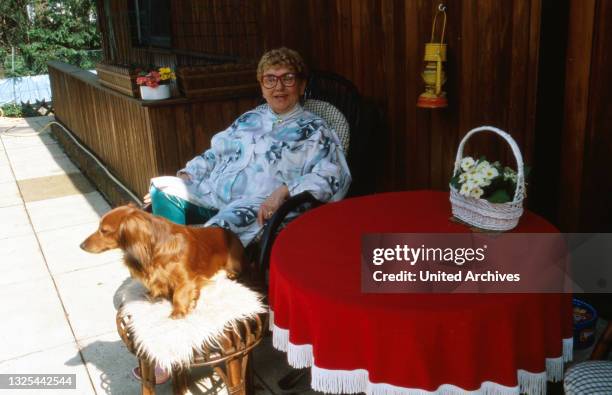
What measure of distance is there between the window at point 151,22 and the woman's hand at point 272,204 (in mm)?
3845

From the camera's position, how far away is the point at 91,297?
315 cm

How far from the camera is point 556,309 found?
156cm

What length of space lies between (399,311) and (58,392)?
1650 millimetres

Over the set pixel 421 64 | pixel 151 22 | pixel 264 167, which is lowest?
pixel 264 167

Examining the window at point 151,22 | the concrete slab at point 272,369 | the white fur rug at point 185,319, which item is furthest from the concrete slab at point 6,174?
the white fur rug at point 185,319

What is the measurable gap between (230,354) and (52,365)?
45.7 inches

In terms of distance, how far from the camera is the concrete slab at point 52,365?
240cm

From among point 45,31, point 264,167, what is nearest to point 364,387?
point 264,167

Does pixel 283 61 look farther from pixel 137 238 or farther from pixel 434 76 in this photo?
pixel 137 238

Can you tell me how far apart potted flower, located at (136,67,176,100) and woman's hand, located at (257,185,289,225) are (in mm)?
1436

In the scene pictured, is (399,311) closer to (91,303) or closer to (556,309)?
(556,309)

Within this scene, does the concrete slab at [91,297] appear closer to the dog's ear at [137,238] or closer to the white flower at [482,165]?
the dog's ear at [137,238]

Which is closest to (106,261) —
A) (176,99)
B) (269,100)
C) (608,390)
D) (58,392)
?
(176,99)

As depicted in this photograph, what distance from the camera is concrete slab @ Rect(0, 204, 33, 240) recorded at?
4.28 m
